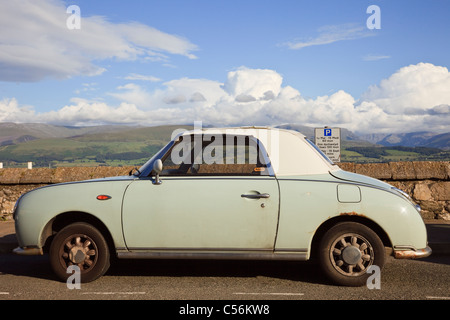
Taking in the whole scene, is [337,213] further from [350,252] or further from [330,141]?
[330,141]

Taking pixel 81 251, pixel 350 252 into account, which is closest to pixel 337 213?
pixel 350 252

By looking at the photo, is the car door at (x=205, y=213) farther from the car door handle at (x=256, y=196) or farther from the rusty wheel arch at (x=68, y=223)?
the rusty wheel arch at (x=68, y=223)

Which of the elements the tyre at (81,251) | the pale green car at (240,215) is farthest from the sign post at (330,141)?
the tyre at (81,251)

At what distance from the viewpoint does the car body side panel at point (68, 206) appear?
16.7ft

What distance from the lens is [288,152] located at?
17.2 feet

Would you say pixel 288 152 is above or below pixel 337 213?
above

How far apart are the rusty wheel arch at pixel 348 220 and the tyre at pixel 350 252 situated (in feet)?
0.28

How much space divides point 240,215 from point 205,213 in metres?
0.38

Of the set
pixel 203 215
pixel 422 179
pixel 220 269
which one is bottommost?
pixel 220 269

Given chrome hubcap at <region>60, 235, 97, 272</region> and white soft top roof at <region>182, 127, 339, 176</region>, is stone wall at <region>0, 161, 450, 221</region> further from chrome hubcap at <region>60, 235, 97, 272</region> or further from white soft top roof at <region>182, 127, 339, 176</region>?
chrome hubcap at <region>60, 235, 97, 272</region>

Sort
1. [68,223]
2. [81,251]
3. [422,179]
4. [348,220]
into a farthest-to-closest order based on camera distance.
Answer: [422,179], [68,223], [81,251], [348,220]

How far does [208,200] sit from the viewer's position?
4977 millimetres
